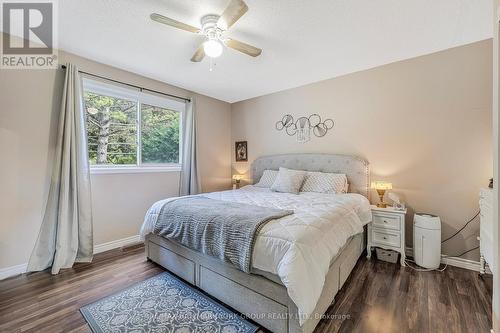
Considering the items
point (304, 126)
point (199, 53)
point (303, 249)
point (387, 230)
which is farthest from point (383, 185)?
point (199, 53)

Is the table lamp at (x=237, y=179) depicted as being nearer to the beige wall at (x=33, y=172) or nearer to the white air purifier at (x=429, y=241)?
the beige wall at (x=33, y=172)

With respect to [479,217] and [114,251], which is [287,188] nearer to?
[479,217]

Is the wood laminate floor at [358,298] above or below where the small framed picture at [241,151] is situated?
below

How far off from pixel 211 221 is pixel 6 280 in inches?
90.5

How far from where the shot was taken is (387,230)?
105 inches

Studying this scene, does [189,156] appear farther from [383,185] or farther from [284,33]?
[383,185]

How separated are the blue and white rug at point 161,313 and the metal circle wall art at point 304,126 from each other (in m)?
2.86

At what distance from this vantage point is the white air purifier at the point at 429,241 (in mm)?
2393

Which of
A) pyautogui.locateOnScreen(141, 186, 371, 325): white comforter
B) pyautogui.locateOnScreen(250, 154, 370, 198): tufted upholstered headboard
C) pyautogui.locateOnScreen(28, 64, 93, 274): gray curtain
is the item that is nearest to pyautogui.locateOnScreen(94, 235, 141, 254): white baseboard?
pyautogui.locateOnScreen(28, 64, 93, 274): gray curtain

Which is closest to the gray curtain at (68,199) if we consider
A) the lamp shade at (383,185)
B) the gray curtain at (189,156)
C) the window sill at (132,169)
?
the window sill at (132,169)

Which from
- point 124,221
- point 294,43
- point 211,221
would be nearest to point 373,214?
point 211,221

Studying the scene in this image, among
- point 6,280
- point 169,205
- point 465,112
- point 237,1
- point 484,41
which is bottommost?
point 6,280

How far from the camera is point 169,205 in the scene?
237cm

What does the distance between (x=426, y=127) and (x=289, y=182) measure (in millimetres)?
1852
